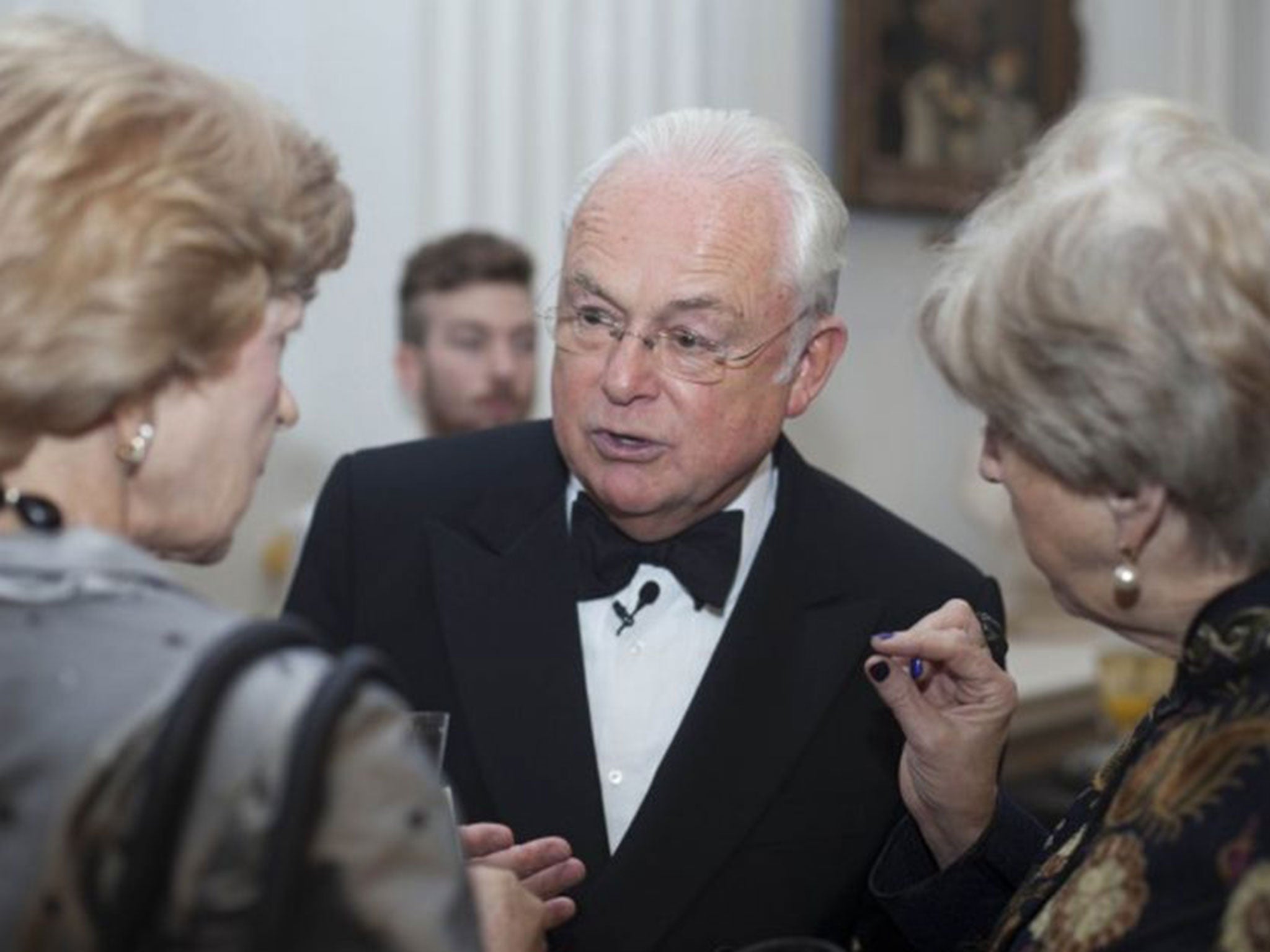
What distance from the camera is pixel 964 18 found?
6746 millimetres

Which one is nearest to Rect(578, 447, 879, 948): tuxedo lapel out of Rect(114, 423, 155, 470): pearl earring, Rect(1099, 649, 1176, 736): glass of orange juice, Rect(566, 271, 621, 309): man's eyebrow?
Rect(566, 271, 621, 309): man's eyebrow

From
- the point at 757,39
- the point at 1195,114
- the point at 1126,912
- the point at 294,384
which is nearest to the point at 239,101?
the point at 1195,114

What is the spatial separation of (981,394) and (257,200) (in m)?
0.68

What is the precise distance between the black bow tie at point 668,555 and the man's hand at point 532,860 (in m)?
0.54

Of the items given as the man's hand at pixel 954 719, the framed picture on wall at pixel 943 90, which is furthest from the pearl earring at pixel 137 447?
the framed picture on wall at pixel 943 90

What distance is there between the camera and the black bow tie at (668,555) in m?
2.54

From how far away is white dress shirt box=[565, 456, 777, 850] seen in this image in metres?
2.49

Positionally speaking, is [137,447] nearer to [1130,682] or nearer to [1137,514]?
[1137,514]

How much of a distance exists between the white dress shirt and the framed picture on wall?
3813mm

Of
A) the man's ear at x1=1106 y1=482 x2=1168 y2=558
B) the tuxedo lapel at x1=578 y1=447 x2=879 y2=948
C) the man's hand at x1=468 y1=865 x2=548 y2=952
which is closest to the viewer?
the man's ear at x1=1106 y1=482 x2=1168 y2=558

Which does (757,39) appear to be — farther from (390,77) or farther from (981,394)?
(981,394)

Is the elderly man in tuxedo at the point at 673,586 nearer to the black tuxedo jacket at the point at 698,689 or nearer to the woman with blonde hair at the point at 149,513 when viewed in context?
the black tuxedo jacket at the point at 698,689

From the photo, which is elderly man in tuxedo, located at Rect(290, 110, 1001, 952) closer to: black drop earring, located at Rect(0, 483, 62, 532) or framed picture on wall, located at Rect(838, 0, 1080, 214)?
black drop earring, located at Rect(0, 483, 62, 532)

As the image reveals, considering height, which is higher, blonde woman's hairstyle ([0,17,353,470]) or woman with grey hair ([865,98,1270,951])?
blonde woman's hairstyle ([0,17,353,470])
